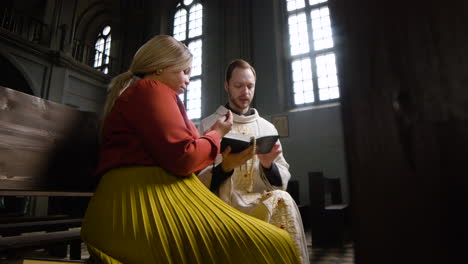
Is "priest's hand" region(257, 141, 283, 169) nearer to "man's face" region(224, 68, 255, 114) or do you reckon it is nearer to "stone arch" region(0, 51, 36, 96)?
"man's face" region(224, 68, 255, 114)

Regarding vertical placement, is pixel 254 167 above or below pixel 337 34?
below

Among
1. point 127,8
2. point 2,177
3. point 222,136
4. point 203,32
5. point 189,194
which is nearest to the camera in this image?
point 189,194

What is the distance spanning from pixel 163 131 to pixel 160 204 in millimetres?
271

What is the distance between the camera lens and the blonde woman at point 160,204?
1046mm

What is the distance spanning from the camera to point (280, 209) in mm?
1642

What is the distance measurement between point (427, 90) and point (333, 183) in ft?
17.2

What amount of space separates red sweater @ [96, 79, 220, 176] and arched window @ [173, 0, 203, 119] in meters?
8.02

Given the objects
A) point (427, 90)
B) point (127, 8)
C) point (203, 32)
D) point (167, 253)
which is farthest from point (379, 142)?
point (127, 8)

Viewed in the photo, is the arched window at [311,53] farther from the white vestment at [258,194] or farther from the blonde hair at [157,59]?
the blonde hair at [157,59]

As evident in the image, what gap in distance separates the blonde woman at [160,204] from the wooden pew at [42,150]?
77cm

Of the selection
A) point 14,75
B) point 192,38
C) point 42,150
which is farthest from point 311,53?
point 14,75

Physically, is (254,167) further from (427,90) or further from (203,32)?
(203,32)

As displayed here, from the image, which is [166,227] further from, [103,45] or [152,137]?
[103,45]

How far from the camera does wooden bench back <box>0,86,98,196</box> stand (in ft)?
A: 5.46
